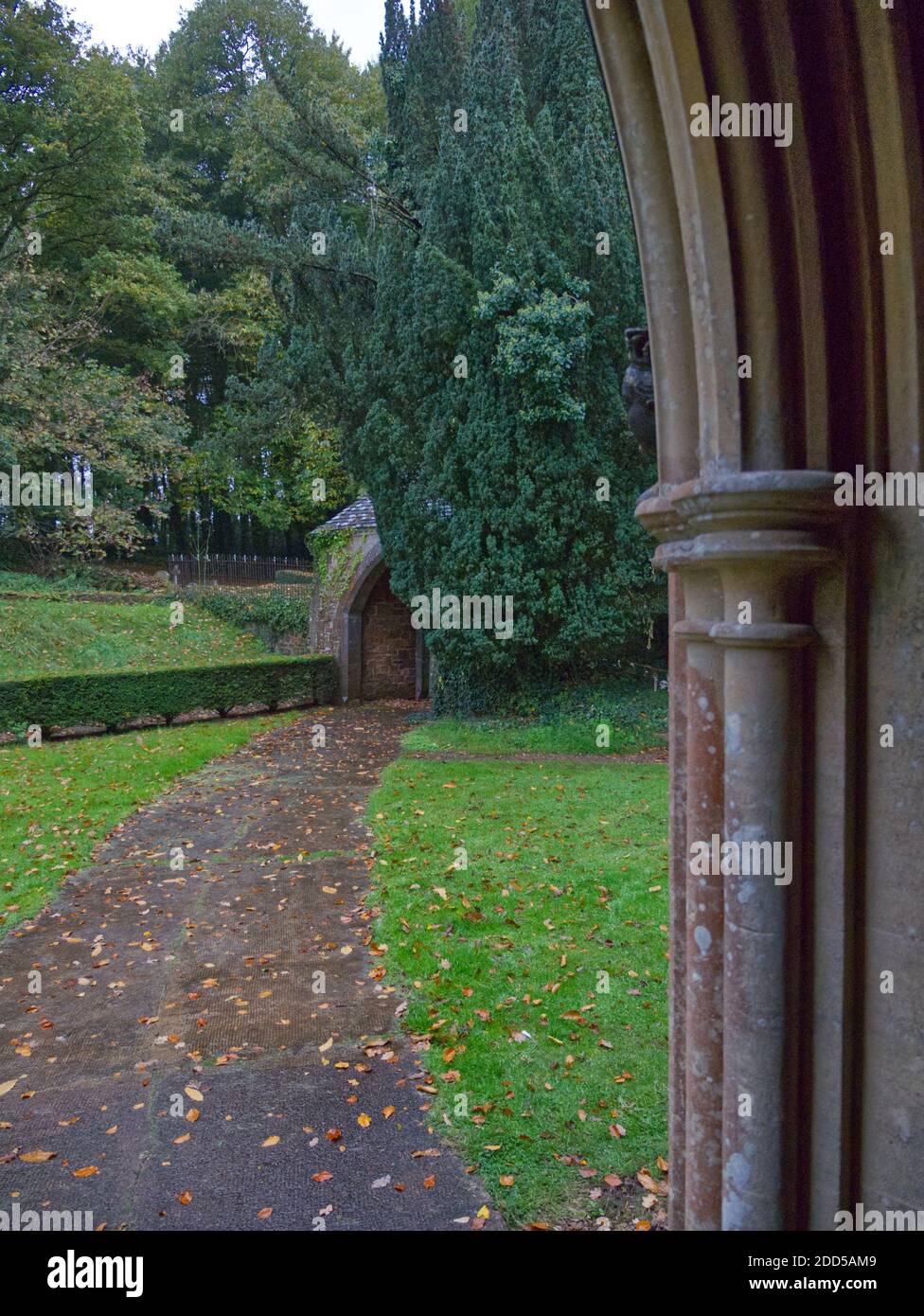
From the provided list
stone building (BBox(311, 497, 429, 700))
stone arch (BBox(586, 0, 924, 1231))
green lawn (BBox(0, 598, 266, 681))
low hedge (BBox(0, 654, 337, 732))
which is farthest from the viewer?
stone building (BBox(311, 497, 429, 700))

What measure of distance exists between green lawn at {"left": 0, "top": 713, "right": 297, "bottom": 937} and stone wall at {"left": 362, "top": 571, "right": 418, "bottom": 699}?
454 centimetres

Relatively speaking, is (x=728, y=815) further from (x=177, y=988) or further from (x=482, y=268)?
(x=482, y=268)

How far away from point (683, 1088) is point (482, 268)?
13.4 meters

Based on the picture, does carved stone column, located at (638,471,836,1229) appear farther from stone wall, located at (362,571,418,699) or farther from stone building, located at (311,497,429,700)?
stone wall, located at (362,571,418,699)

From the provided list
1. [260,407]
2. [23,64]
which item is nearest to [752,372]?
[260,407]

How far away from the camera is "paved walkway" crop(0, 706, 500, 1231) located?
3.54 m

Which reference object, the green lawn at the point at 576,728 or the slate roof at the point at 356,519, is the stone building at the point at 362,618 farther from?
the green lawn at the point at 576,728

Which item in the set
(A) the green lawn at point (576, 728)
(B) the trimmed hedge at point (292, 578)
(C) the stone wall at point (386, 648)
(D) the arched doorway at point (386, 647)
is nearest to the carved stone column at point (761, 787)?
(A) the green lawn at point (576, 728)

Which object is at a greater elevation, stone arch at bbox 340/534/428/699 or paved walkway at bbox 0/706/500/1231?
stone arch at bbox 340/534/428/699

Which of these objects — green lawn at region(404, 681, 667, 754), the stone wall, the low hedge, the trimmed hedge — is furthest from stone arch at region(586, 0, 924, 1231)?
the trimmed hedge

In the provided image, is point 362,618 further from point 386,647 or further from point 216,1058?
point 216,1058

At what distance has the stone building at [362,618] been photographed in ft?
65.3

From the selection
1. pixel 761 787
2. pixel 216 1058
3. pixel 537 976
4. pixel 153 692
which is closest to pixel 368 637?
pixel 153 692

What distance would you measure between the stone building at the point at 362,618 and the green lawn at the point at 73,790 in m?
4.23
